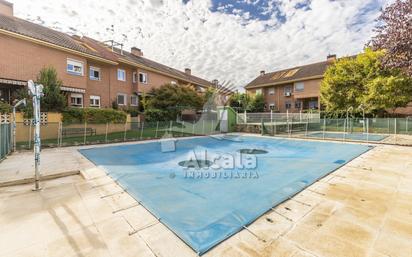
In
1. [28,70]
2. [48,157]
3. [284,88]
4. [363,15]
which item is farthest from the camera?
[284,88]

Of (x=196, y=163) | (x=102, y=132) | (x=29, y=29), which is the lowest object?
(x=196, y=163)

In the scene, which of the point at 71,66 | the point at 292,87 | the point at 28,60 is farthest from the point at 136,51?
the point at 292,87

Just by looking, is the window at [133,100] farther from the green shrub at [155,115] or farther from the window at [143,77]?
the green shrub at [155,115]

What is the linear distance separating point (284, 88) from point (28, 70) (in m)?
29.9

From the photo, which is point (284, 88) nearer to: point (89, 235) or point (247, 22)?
point (247, 22)

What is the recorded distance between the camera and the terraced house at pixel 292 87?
26.7m

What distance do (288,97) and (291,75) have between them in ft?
10.9

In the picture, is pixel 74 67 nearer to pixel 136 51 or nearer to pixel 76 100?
pixel 76 100

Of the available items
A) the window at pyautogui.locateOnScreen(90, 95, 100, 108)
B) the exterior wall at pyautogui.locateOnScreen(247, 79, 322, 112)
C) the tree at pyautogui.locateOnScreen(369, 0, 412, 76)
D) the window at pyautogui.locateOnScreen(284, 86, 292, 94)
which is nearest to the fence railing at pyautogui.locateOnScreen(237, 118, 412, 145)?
the tree at pyautogui.locateOnScreen(369, 0, 412, 76)

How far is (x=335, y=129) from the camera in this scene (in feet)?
49.1

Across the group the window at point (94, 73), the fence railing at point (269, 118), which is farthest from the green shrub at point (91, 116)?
the fence railing at point (269, 118)

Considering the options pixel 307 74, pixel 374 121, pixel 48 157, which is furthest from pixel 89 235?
pixel 307 74

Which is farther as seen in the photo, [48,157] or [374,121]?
[374,121]

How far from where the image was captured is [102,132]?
587 inches
